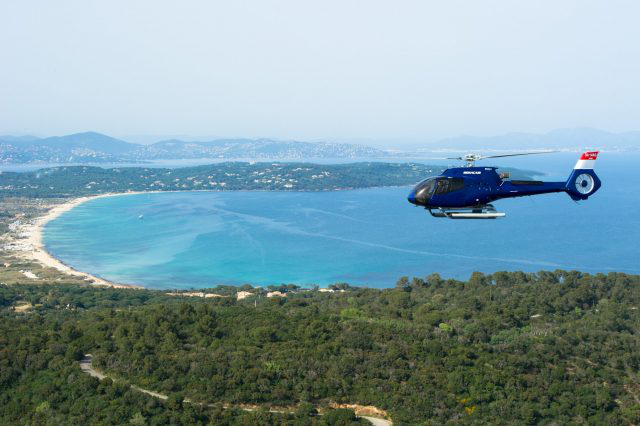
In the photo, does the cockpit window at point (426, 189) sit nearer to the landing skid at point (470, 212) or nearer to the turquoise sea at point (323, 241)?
the landing skid at point (470, 212)

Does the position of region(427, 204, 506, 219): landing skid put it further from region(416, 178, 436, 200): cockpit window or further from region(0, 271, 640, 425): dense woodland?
region(0, 271, 640, 425): dense woodland

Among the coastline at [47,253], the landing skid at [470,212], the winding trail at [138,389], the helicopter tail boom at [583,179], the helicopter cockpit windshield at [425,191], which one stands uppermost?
the helicopter tail boom at [583,179]

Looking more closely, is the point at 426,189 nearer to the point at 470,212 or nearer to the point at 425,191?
the point at 425,191

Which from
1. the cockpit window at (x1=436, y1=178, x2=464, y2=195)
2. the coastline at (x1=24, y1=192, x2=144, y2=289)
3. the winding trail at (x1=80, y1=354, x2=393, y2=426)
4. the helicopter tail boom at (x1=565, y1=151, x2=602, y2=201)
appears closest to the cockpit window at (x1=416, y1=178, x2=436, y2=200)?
the cockpit window at (x1=436, y1=178, x2=464, y2=195)

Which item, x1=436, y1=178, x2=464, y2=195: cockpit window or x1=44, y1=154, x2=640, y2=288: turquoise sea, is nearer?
x1=436, y1=178, x2=464, y2=195: cockpit window

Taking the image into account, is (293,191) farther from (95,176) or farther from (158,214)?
(95,176)

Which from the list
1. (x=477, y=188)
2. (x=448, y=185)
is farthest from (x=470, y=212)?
(x=448, y=185)

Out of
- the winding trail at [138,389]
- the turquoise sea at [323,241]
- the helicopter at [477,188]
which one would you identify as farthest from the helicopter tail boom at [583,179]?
the turquoise sea at [323,241]
